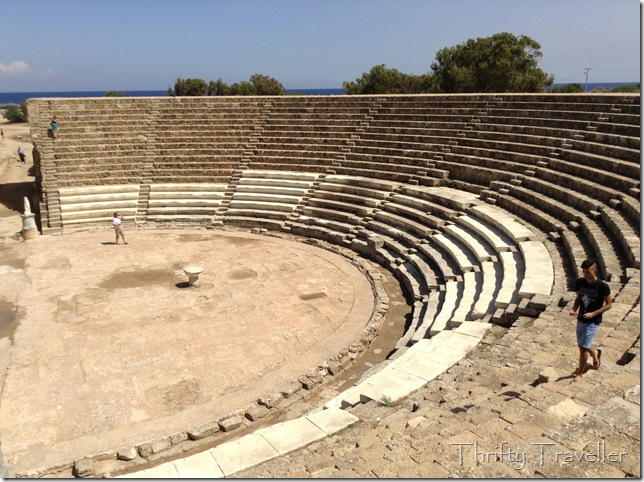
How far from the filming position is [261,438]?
267 inches

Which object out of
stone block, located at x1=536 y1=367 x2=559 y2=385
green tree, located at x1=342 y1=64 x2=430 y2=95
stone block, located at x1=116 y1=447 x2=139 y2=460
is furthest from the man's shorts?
green tree, located at x1=342 y1=64 x2=430 y2=95

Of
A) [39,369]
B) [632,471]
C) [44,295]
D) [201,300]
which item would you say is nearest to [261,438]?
[632,471]

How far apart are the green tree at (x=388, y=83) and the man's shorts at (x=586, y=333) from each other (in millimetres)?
40228

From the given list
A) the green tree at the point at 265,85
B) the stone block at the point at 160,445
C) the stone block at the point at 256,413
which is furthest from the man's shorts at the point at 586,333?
the green tree at the point at 265,85

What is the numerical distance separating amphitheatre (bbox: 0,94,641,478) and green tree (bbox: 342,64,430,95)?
18915mm

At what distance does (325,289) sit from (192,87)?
46850 millimetres

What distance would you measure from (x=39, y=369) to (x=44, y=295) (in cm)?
450

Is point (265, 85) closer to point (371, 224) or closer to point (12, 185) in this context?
point (12, 185)

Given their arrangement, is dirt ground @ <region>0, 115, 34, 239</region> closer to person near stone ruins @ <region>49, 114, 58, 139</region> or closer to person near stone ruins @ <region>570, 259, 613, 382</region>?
person near stone ruins @ <region>49, 114, 58, 139</region>

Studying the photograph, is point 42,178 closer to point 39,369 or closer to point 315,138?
point 315,138

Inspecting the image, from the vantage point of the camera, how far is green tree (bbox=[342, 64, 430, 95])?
4400 cm

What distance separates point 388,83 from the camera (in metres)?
44.0

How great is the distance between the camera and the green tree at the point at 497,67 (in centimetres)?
3672

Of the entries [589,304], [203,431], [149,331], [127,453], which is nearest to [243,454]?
[203,431]
